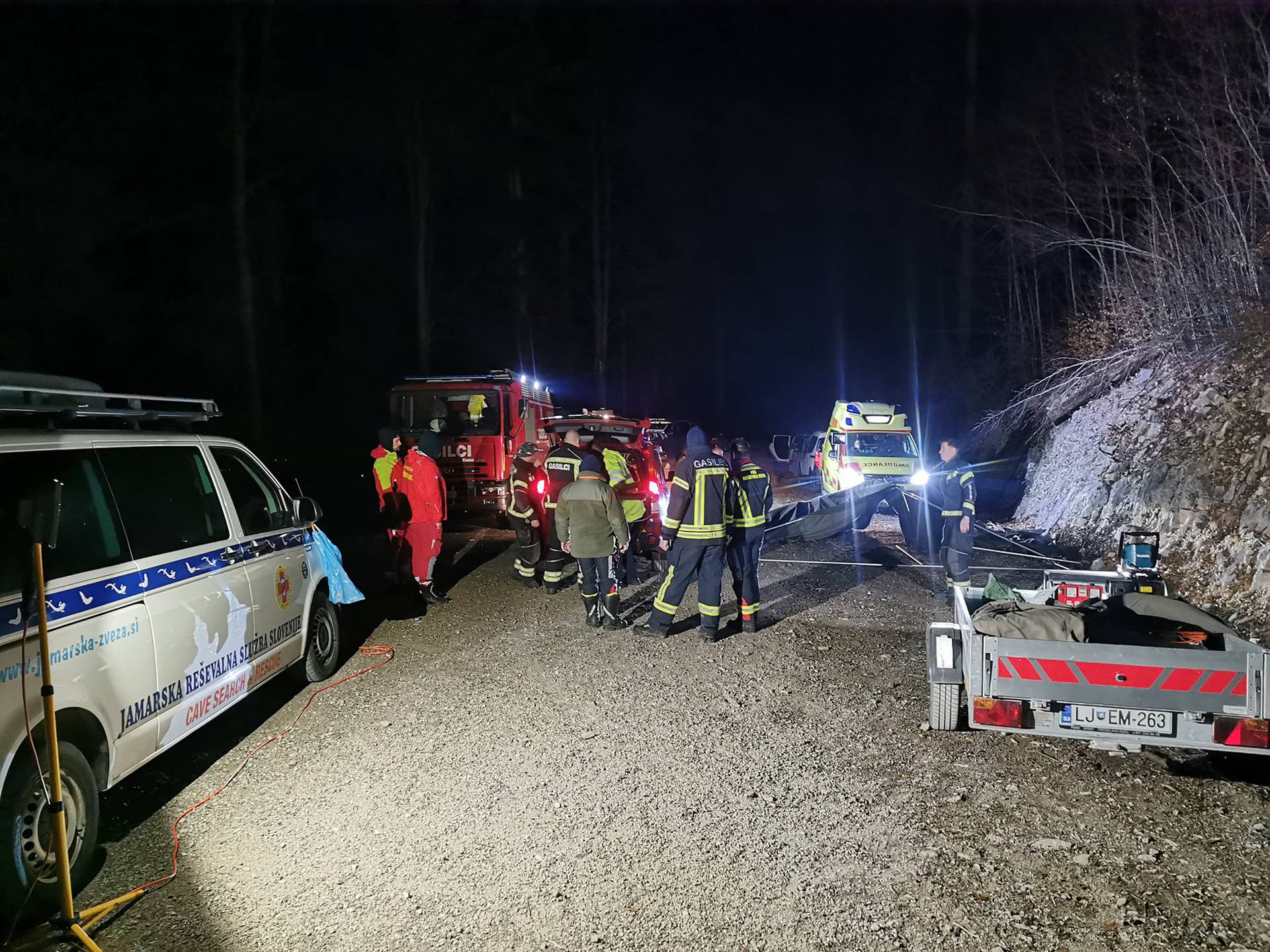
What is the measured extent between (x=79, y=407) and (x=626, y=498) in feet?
21.6

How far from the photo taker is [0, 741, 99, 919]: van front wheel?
304cm

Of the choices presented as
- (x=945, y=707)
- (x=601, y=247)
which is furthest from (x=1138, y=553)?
(x=601, y=247)

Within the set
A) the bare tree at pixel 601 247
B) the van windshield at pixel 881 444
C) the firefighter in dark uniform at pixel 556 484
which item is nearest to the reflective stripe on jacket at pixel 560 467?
the firefighter in dark uniform at pixel 556 484

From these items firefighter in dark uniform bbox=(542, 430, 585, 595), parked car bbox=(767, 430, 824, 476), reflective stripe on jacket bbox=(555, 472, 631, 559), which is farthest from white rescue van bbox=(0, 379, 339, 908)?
parked car bbox=(767, 430, 824, 476)

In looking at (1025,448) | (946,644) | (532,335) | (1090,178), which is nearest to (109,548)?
(946,644)

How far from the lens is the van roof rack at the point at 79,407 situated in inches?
136

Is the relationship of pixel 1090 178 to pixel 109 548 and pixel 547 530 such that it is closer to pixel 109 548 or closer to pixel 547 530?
pixel 547 530

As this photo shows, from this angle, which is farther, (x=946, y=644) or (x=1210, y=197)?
(x=1210, y=197)

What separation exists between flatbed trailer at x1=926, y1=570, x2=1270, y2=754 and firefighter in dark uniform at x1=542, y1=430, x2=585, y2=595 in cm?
445

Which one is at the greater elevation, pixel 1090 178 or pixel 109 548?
pixel 1090 178

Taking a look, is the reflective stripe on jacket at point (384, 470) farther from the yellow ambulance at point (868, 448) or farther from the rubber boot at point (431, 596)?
the yellow ambulance at point (868, 448)

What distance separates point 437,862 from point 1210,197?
13.1 meters

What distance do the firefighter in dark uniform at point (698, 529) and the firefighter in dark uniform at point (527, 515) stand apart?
8.25 ft

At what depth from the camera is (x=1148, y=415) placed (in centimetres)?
1179
